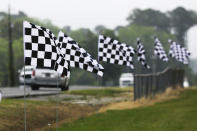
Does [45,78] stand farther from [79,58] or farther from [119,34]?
[119,34]

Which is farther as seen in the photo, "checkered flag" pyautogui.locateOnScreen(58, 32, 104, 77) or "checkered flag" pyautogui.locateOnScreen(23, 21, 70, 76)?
"checkered flag" pyautogui.locateOnScreen(58, 32, 104, 77)

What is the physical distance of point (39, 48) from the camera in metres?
11.3

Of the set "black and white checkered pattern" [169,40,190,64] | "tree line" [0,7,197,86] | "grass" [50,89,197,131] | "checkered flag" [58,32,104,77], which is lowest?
"grass" [50,89,197,131]

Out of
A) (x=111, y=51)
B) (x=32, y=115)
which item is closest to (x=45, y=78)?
(x=111, y=51)

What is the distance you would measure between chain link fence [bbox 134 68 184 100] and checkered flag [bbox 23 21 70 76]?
1183 centimetres

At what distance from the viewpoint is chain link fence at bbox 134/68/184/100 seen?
23.6 meters

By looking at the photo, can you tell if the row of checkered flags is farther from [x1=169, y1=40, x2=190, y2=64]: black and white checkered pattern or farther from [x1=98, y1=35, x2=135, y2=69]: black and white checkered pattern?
[x1=169, y1=40, x2=190, y2=64]: black and white checkered pattern

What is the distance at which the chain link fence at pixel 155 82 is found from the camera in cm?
2362

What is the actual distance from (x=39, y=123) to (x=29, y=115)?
604 mm

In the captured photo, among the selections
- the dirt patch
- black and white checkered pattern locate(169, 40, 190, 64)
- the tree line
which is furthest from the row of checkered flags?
the tree line

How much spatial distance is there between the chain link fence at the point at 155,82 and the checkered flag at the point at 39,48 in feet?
38.8

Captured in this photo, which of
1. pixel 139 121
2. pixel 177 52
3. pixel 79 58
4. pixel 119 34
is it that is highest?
pixel 119 34

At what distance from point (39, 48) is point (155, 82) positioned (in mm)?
17086

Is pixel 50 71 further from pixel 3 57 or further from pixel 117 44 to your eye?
pixel 3 57
